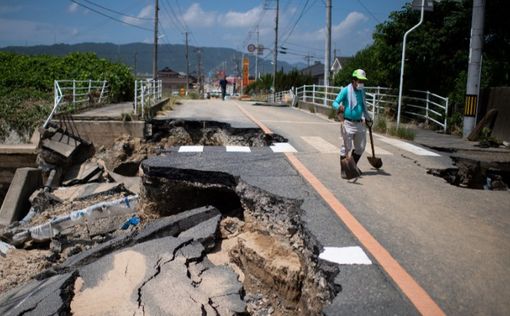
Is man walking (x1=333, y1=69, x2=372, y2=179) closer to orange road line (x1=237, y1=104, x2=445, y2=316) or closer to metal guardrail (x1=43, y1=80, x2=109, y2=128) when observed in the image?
orange road line (x1=237, y1=104, x2=445, y2=316)

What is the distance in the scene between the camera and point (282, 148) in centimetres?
960

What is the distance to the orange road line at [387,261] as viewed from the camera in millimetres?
3223

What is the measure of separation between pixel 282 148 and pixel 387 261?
19.1 feet

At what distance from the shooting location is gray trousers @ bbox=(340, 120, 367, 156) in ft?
23.3

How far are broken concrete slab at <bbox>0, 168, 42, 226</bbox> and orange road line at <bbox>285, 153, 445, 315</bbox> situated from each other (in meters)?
8.34

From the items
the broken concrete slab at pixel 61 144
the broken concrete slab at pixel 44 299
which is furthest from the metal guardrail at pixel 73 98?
the broken concrete slab at pixel 44 299

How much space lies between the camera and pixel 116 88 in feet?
82.6

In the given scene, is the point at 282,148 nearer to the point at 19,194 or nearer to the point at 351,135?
the point at 351,135

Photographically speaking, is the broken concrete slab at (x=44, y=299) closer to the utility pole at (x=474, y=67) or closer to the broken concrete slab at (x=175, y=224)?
the broken concrete slab at (x=175, y=224)

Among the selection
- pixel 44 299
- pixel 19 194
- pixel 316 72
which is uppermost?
pixel 316 72

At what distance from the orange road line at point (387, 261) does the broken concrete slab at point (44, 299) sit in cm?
292

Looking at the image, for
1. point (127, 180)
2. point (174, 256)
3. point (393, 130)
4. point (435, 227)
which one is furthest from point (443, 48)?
point (174, 256)

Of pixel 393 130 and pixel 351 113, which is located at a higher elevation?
pixel 351 113

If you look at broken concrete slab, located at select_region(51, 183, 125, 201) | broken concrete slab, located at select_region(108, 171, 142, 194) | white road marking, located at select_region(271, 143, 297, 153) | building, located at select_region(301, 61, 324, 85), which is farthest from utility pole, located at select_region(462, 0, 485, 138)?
building, located at select_region(301, 61, 324, 85)
